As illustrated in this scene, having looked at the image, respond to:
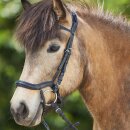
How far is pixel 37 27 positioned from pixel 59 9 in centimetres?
23

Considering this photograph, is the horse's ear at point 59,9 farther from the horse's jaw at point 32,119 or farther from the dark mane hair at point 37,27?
the horse's jaw at point 32,119

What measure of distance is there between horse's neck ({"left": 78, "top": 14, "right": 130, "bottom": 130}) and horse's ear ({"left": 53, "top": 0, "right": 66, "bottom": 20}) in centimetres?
21

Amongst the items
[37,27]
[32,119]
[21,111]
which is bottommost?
[32,119]

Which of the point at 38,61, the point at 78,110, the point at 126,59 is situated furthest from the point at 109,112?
the point at 78,110

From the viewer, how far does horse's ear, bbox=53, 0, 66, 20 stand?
15.4 ft

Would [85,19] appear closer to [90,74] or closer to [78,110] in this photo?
[90,74]

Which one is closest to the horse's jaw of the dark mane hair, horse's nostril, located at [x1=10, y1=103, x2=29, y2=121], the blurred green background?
horse's nostril, located at [x1=10, y1=103, x2=29, y2=121]

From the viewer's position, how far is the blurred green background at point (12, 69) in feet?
22.4

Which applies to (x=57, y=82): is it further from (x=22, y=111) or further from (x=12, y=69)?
(x=12, y=69)

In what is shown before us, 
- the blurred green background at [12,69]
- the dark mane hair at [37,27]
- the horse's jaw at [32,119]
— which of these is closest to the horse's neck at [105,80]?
A: the dark mane hair at [37,27]

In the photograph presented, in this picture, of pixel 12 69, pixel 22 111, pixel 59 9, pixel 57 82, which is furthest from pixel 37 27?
pixel 12 69

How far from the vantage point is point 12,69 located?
22.6 feet

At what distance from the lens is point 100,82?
4.90 meters

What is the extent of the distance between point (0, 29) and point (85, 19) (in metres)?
2.24
